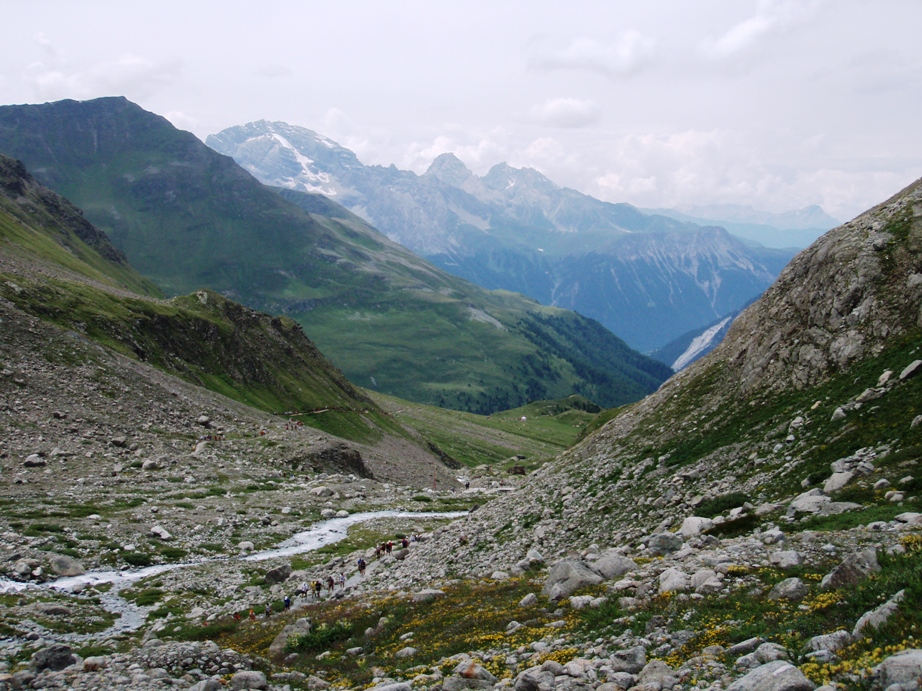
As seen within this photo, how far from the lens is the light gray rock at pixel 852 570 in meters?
15.1

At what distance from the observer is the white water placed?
33188 mm

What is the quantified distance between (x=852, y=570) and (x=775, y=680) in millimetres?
5700

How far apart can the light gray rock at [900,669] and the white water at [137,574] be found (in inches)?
1232

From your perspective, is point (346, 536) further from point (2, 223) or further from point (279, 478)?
point (2, 223)

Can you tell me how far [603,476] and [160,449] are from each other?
50.3 meters

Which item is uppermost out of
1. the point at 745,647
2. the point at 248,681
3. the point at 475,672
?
the point at 745,647

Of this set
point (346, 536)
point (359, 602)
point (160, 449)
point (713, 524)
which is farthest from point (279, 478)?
point (713, 524)

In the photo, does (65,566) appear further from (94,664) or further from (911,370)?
(911,370)

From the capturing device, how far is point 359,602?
3053 centimetres

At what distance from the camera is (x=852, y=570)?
50.2ft

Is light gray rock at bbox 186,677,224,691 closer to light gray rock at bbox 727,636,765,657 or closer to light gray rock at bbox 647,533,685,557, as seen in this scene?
light gray rock at bbox 727,636,765,657

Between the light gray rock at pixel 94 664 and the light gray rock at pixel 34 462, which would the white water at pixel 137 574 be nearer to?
the light gray rock at pixel 94 664

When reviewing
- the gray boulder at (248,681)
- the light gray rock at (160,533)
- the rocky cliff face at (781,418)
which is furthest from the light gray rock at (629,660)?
the light gray rock at (160,533)

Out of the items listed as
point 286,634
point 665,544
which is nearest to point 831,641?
point 665,544
